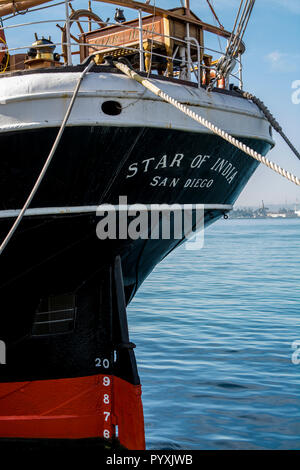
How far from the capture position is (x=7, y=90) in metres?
6.95

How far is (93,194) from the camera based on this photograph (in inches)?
285

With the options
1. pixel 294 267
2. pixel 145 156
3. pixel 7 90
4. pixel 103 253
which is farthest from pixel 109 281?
pixel 294 267

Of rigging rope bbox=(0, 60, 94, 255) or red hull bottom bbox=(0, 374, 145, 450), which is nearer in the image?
rigging rope bbox=(0, 60, 94, 255)

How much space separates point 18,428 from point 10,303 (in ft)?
5.79

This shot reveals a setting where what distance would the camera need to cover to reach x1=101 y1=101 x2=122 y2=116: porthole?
702 centimetres

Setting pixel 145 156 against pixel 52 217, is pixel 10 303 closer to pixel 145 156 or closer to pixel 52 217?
pixel 52 217

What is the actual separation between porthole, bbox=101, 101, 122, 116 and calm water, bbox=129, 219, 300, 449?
4896mm

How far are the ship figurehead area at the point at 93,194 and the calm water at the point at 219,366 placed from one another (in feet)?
5.68

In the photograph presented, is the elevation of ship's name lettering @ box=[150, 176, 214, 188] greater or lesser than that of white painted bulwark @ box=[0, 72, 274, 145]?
lesser

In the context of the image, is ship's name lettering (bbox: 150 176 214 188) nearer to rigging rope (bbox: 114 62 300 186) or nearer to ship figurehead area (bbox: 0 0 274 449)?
ship figurehead area (bbox: 0 0 274 449)

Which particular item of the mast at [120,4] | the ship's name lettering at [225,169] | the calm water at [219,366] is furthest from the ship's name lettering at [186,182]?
the calm water at [219,366]

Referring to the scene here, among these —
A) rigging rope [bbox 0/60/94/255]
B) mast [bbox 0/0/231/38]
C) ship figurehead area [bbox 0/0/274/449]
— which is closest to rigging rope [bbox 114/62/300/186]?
ship figurehead area [bbox 0/0/274/449]
